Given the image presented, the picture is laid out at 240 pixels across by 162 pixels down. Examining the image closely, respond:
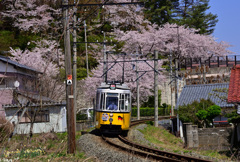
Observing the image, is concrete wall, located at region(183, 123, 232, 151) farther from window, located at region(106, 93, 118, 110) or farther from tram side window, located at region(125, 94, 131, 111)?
window, located at region(106, 93, 118, 110)

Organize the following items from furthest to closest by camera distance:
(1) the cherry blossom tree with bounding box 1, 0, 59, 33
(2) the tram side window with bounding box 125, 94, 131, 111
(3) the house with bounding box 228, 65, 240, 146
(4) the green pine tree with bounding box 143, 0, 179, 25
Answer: (4) the green pine tree with bounding box 143, 0, 179, 25 → (1) the cherry blossom tree with bounding box 1, 0, 59, 33 → (2) the tram side window with bounding box 125, 94, 131, 111 → (3) the house with bounding box 228, 65, 240, 146

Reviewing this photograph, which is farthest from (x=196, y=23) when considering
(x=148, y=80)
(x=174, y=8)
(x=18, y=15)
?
(x=18, y=15)

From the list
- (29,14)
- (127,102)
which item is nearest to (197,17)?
(29,14)

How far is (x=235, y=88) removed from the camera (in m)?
17.5

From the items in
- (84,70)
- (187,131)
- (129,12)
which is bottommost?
(187,131)

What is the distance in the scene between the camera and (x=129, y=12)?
A: 2400 inches

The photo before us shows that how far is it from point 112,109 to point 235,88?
Answer: 6.14m

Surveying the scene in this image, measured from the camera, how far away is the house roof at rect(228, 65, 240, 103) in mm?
16423

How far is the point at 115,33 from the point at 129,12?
481cm

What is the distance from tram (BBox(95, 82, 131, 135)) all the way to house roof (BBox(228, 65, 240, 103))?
5.33 metres

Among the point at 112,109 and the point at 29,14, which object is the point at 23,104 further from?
the point at 29,14

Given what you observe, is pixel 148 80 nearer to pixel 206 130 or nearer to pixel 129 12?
pixel 129 12

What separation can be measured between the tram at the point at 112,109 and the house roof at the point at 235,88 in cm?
533

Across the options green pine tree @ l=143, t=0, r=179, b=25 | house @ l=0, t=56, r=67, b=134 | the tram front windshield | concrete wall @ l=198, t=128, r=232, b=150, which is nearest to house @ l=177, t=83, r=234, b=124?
concrete wall @ l=198, t=128, r=232, b=150
